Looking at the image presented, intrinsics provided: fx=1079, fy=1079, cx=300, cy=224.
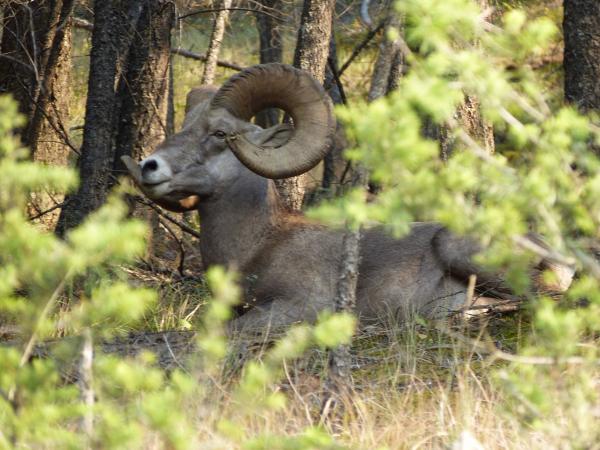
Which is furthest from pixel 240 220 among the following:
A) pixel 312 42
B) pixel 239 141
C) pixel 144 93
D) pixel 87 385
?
pixel 87 385

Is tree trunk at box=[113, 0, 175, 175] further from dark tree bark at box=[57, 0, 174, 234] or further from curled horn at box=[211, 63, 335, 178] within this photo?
curled horn at box=[211, 63, 335, 178]

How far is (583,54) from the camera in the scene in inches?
296

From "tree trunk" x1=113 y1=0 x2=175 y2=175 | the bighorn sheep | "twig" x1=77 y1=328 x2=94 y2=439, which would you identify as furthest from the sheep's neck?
"twig" x1=77 y1=328 x2=94 y2=439

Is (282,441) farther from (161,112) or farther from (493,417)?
(161,112)

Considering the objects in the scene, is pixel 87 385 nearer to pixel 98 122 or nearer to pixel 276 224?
pixel 276 224

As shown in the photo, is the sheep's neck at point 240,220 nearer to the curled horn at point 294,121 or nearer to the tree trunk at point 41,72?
the curled horn at point 294,121

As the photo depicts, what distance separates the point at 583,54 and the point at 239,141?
2624 mm

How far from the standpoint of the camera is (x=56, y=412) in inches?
157

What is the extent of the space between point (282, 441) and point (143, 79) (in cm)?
708

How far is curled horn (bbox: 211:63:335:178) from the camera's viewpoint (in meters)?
8.26

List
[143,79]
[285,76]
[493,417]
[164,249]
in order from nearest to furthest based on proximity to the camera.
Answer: [493,417] → [285,76] → [143,79] → [164,249]

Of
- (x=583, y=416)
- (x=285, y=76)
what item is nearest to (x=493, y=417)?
(x=583, y=416)

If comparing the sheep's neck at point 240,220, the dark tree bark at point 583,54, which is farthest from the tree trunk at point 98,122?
the dark tree bark at point 583,54

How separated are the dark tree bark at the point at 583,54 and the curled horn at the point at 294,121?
1.82 meters
